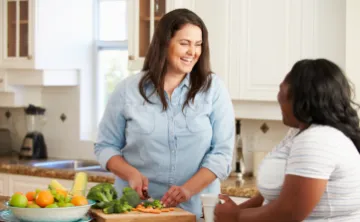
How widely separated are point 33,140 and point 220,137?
2.69 metres

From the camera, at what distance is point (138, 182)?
2855 mm

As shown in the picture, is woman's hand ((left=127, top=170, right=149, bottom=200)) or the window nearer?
woman's hand ((left=127, top=170, right=149, bottom=200))

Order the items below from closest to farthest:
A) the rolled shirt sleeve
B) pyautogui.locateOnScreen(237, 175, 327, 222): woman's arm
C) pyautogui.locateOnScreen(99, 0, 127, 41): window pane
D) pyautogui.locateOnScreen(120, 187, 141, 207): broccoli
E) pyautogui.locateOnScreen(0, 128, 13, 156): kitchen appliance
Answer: pyautogui.locateOnScreen(237, 175, 327, 222): woman's arm < pyautogui.locateOnScreen(120, 187, 141, 207): broccoli < the rolled shirt sleeve < pyautogui.locateOnScreen(99, 0, 127, 41): window pane < pyautogui.locateOnScreen(0, 128, 13, 156): kitchen appliance

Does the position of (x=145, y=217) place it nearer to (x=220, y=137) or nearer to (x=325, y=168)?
(x=220, y=137)

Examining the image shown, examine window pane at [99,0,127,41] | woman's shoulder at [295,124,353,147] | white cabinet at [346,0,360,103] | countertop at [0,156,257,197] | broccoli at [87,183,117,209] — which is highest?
window pane at [99,0,127,41]

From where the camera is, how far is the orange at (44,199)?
2.51 metres

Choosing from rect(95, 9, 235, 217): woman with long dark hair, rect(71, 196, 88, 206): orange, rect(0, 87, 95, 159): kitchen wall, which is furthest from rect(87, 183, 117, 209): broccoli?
rect(0, 87, 95, 159): kitchen wall

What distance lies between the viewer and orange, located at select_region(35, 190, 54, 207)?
2514 millimetres

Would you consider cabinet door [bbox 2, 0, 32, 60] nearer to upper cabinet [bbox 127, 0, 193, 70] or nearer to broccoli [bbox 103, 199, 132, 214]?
upper cabinet [bbox 127, 0, 193, 70]

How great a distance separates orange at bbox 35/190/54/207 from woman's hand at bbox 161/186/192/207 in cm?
45

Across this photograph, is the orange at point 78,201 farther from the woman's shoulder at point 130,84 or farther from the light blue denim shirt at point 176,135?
the woman's shoulder at point 130,84

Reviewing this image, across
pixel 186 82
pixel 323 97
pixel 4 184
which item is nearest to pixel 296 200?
pixel 323 97

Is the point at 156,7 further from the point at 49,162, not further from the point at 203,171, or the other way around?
the point at 203,171

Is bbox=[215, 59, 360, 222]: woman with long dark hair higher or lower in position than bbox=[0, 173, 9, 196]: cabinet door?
higher
